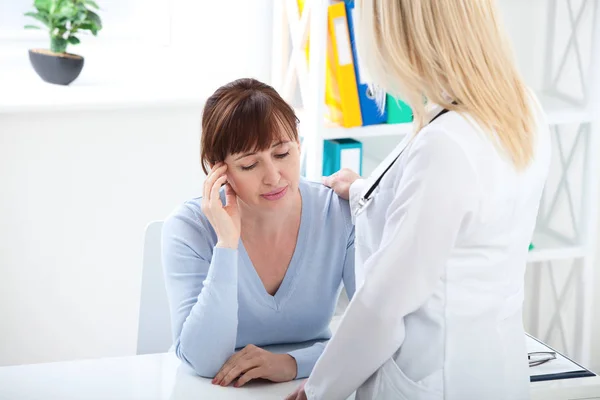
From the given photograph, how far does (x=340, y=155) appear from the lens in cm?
234

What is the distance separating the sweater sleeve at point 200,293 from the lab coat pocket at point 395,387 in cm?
37

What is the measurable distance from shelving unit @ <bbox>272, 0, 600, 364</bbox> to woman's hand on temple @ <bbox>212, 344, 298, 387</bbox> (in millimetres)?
820

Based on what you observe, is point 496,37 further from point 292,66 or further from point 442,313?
point 292,66

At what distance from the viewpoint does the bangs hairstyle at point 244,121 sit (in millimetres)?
1706

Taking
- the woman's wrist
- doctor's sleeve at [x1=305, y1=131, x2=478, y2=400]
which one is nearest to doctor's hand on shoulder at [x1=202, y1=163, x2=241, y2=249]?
the woman's wrist

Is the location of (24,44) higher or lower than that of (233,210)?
higher

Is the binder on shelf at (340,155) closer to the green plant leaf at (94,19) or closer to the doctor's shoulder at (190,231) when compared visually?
the doctor's shoulder at (190,231)

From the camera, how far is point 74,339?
2.75m

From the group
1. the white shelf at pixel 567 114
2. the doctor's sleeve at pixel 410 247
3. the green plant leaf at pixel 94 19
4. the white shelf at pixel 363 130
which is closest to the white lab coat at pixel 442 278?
the doctor's sleeve at pixel 410 247

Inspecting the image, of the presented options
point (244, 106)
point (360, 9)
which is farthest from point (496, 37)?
point (244, 106)

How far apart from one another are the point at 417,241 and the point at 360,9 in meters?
0.37

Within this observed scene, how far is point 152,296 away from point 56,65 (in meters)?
1.00

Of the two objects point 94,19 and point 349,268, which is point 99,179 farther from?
point 349,268

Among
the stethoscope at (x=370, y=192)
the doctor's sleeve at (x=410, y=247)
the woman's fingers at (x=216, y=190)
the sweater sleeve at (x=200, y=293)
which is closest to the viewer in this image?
the doctor's sleeve at (x=410, y=247)
